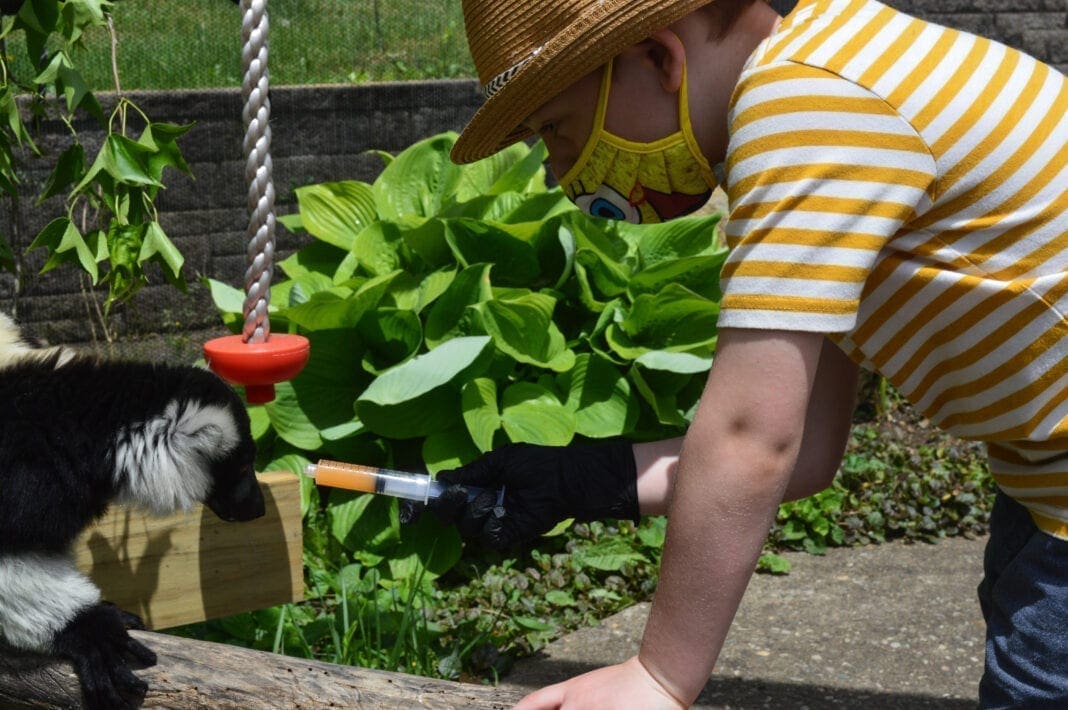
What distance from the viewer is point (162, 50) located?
5.45 m

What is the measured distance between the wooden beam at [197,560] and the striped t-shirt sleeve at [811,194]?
1793 mm

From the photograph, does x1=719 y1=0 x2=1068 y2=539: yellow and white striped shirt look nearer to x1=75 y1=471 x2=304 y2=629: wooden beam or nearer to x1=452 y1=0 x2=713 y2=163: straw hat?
x1=452 y1=0 x2=713 y2=163: straw hat

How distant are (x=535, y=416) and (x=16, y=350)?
1574 millimetres

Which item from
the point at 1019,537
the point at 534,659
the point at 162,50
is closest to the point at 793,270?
the point at 1019,537

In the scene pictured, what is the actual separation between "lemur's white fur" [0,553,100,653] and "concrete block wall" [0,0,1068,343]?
2545 mm

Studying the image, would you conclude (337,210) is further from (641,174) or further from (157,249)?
(641,174)

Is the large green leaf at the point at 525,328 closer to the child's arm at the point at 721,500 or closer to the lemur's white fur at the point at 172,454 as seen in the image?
the lemur's white fur at the point at 172,454

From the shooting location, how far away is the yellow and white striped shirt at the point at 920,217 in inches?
55.7

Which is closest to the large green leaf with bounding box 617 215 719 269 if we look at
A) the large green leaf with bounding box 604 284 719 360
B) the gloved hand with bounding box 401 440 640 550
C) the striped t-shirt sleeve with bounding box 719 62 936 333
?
the large green leaf with bounding box 604 284 719 360

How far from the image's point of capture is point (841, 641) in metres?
3.66

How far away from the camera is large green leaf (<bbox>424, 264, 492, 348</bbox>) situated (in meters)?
3.95

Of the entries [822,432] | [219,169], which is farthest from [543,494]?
[219,169]

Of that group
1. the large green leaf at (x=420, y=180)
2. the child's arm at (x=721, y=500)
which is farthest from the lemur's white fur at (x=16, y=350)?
the child's arm at (x=721, y=500)

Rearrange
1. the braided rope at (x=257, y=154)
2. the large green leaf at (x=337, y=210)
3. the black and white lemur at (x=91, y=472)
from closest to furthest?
the braided rope at (x=257, y=154) < the black and white lemur at (x=91, y=472) < the large green leaf at (x=337, y=210)
